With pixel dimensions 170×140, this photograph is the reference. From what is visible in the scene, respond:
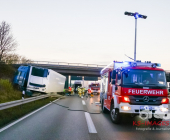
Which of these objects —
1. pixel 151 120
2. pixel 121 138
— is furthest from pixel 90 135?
pixel 151 120

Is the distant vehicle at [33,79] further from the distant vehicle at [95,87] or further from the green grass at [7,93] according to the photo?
the distant vehicle at [95,87]

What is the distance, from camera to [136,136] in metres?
7.12

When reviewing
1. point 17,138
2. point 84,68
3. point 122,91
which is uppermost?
point 84,68

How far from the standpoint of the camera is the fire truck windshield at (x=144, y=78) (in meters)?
8.96

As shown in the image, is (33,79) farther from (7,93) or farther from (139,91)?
(139,91)

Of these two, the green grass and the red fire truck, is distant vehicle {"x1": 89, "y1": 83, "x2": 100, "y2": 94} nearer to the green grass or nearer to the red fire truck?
the green grass

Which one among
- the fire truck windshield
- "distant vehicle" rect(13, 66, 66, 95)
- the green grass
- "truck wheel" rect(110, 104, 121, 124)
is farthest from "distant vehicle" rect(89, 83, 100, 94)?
the fire truck windshield

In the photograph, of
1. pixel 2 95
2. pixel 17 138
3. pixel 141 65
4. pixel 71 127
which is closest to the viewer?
pixel 17 138

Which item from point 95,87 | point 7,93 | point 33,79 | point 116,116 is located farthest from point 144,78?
point 95,87

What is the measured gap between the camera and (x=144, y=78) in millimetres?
9094

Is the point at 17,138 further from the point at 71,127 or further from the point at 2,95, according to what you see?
the point at 2,95

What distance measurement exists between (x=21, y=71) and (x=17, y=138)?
18003 mm

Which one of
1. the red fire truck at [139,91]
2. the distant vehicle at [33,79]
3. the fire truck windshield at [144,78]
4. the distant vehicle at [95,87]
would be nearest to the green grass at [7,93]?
the distant vehicle at [33,79]

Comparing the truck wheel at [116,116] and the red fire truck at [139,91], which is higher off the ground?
the red fire truck at [139,91]
